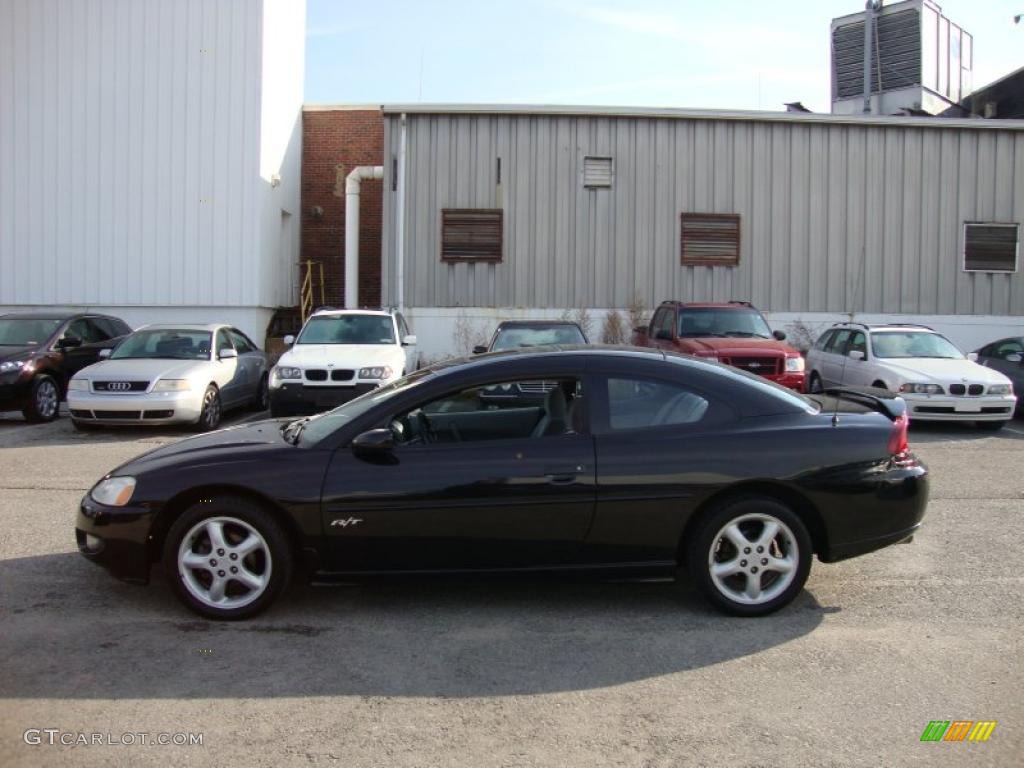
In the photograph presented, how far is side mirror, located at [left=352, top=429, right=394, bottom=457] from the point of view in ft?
15.4

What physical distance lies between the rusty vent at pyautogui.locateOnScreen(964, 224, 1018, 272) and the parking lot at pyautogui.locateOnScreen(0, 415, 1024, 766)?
15.8 metres

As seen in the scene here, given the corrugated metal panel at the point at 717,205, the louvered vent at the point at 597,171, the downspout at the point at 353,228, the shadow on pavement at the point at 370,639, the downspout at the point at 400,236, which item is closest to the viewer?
the shadow on pavement at the point at 370,639

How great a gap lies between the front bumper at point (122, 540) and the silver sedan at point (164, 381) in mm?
6641

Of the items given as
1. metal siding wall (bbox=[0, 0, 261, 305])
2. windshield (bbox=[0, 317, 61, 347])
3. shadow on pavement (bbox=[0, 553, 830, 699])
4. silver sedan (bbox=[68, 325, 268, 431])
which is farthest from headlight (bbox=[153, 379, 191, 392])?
metal siding wall (bbox=[0, 0, 261, 305])

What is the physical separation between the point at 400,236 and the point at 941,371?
10965 mm

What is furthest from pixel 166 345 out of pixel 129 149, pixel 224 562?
pixel 224 562

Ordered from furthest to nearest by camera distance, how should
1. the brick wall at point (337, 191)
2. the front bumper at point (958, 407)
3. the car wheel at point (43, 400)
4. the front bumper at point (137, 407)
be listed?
1. the brick wall at point (337, 191)
2. the car wheel at point (43, 400)
3. the front bumper at point (958, 407)
4. the front bumper at point (137, 407)

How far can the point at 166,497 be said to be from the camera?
4781 mm

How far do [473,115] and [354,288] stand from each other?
4.55 metres

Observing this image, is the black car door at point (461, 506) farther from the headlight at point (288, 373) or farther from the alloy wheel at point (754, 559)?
the headlight at point (288, 373)

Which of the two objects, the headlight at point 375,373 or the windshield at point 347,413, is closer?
the windshield at point 347,413

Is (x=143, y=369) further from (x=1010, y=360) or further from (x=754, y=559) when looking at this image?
(x=1010, y=360)

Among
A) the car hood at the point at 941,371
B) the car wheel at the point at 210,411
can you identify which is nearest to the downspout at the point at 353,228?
the car wheel at the point at 210,411
